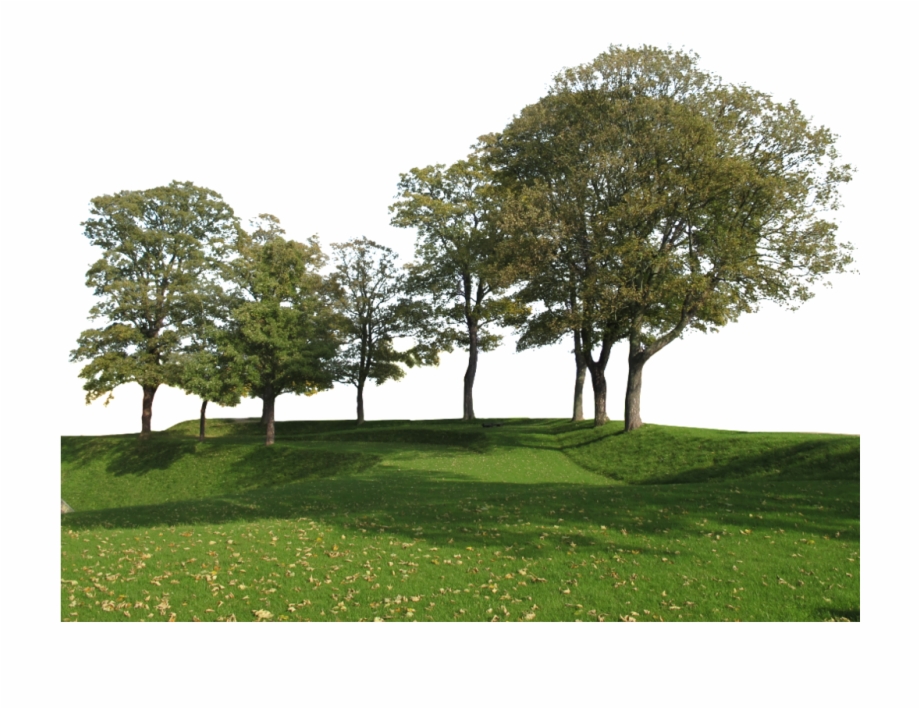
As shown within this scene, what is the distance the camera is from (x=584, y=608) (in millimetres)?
9586

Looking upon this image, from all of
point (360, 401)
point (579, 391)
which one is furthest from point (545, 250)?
point (360, 401)

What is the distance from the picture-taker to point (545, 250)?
3023cm

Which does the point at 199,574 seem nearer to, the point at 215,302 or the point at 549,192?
the point at 549,192

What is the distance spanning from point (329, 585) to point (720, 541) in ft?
24.6

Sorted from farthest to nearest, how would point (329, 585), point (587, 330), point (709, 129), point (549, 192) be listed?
1. point (587, 330)
2. point (549, 192)
3. point (709, 129)
4. point (329, 585)

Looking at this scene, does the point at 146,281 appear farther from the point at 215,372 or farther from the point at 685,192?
the point at 685,192

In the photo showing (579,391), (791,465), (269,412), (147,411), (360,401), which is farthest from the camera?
(360,401)

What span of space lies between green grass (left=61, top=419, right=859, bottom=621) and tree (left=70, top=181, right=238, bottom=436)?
→ 20.8 meters

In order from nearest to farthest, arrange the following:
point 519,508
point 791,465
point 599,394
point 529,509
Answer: point 529,509, point 519,508, point 791,465, point 599,394

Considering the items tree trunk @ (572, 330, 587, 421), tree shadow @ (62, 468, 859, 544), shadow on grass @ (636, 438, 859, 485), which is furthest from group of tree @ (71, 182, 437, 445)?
shadow on grass @ (636, 438, 859, 485)

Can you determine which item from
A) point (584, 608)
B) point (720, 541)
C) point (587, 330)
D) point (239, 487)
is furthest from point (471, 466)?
point (584, 608)

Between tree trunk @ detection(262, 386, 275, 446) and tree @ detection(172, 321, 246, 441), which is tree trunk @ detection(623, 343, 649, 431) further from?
tree @ detection(172, 321, 246, 441)

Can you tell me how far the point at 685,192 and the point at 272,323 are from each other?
76.2 feet

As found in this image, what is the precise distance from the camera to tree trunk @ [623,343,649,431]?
3131 cm
